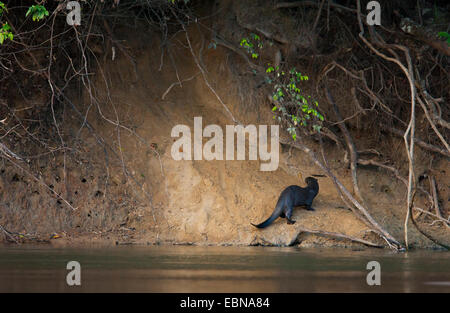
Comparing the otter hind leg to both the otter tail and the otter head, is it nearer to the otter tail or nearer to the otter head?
the otter tail

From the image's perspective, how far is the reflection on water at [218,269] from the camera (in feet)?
14.4

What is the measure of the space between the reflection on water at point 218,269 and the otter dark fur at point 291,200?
0.81 meters

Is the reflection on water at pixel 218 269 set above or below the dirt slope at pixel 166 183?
below

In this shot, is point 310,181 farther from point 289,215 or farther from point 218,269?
point 218,269

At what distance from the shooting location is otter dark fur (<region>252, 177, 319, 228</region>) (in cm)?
851

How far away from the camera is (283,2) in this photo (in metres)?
9.39

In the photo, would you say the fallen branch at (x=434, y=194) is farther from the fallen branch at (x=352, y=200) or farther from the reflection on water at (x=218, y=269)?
the reflection on water at (x=218, y=269)

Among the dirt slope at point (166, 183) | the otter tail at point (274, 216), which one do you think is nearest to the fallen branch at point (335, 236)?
the dirt slope at point (166, 183)

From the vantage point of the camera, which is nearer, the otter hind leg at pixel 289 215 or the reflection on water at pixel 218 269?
the reflection on water at pixel 218 269

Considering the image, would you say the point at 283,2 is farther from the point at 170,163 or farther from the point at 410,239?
the point at 410,239

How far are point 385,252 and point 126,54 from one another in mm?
4723

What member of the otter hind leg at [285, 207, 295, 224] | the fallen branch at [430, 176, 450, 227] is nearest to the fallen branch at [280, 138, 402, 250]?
the otter hind leg at [285, 207, 295, 224]
